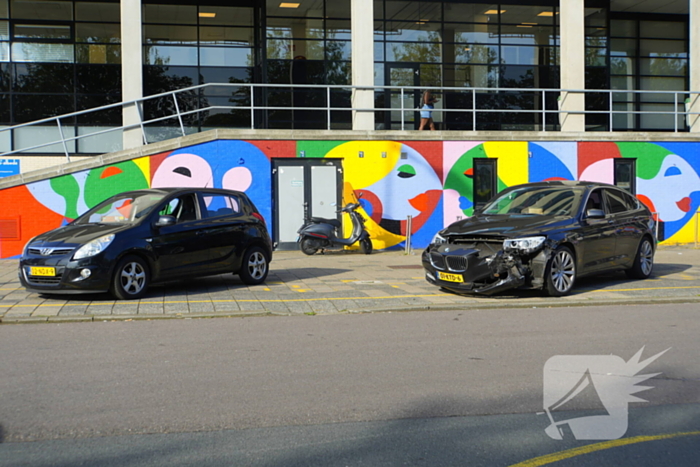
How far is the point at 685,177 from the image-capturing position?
2123 cm

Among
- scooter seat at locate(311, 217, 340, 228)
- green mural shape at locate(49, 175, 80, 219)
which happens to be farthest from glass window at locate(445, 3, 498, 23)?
green mural shape at locate(49, 175, 80, 219)

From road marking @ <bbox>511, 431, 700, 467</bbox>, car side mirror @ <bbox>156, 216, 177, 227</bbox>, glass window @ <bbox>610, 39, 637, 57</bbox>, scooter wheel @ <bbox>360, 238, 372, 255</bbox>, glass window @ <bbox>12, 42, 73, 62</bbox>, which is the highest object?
glass window @ <bbox>610, 39, 637, 57</bbox>

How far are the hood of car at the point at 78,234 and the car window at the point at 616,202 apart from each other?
760 cm

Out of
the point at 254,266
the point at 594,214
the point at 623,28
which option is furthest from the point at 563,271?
the point at 623,28

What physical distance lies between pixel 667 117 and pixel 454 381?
79.1ft

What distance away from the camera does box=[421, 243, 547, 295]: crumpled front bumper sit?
1041cm

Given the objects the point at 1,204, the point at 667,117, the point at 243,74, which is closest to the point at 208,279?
the point at 1,204

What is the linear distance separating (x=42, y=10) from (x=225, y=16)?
5683mm

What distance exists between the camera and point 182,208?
11547mm

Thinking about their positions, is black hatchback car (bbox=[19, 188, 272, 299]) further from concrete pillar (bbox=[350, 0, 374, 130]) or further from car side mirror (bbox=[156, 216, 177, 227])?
concrete pillar (bbox=[350, 0, 374, 130])

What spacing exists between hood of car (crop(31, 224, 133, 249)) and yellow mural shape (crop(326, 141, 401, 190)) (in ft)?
29.6

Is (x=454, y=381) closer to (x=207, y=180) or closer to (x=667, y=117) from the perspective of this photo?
(x=207, y=180)

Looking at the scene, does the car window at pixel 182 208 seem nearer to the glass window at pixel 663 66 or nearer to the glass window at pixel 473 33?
the glass window at pixel 473 33

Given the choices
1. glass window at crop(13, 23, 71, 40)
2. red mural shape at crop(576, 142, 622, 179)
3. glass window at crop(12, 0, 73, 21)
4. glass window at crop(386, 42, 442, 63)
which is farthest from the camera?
glass window at crop(386, 42, 442, 63)
